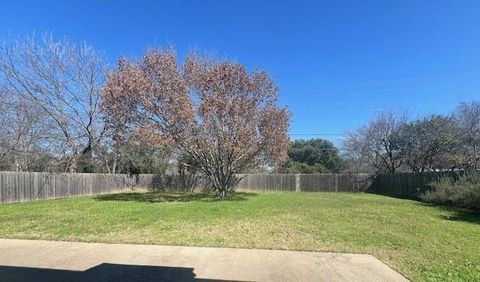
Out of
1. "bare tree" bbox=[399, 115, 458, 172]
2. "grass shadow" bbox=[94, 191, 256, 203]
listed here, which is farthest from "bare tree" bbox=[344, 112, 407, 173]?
"grass shadow" bbox=[94, 191, 256, 203]

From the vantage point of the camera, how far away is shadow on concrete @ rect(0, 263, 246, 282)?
584cm

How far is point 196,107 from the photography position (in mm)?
21062

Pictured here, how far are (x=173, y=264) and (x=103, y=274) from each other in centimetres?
110

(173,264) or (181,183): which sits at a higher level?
(181,183)

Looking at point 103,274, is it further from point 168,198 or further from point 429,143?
point 429,143

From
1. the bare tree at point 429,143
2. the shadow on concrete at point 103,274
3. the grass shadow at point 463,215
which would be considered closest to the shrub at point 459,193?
the grass shadow at point 463,215

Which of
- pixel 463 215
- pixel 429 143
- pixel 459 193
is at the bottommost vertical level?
pixel 463 215

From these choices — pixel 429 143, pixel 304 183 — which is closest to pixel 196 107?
pixel 304 183

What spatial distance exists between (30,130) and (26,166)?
2.32 metres

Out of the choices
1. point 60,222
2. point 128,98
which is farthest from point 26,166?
point 60,222

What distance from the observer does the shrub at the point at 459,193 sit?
15594 mm

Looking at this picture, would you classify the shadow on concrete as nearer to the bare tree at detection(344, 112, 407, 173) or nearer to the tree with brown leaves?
the tree with brown leaves

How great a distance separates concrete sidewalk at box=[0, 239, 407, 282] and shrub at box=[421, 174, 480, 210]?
1006 centimetres

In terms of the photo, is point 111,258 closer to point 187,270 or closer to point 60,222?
point 187,270
